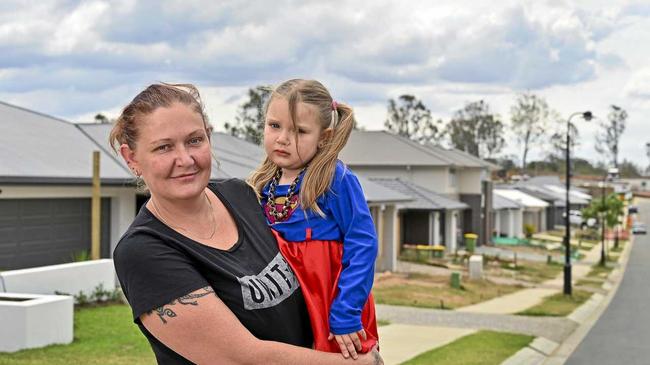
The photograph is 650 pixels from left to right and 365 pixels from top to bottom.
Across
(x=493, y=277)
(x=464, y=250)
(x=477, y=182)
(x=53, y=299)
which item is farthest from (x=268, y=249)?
(x=477, y=182)

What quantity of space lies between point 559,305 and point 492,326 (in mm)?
6969

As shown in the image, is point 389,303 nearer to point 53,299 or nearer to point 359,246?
point 53,299

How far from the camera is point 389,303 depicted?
78.5 ft

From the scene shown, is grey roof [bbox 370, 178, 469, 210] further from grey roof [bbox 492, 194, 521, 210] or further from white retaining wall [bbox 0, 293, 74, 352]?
white retaining wall [bbox 0, 293, 74, 352]

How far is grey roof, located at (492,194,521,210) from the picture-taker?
204ft

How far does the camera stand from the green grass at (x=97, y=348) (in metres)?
11.2

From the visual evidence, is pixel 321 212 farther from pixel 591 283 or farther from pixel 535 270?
pixel 535 270

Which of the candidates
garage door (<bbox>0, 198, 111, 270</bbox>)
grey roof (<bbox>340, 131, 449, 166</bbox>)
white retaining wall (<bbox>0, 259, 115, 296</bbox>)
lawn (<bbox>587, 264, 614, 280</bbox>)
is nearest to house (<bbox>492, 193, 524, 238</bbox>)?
grey roof (<bbox>340, 131, 449, 166</bbox>)

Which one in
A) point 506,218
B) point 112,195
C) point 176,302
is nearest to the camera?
point 176,302

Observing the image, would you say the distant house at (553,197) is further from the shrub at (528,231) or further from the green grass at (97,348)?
the green grass at (97,348)

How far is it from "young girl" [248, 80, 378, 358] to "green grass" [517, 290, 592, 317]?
2144cm

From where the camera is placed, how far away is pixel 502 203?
63719 mm

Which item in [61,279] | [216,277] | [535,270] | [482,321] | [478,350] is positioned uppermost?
[216,277]

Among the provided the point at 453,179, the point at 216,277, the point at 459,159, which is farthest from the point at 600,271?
the point at 216,277
